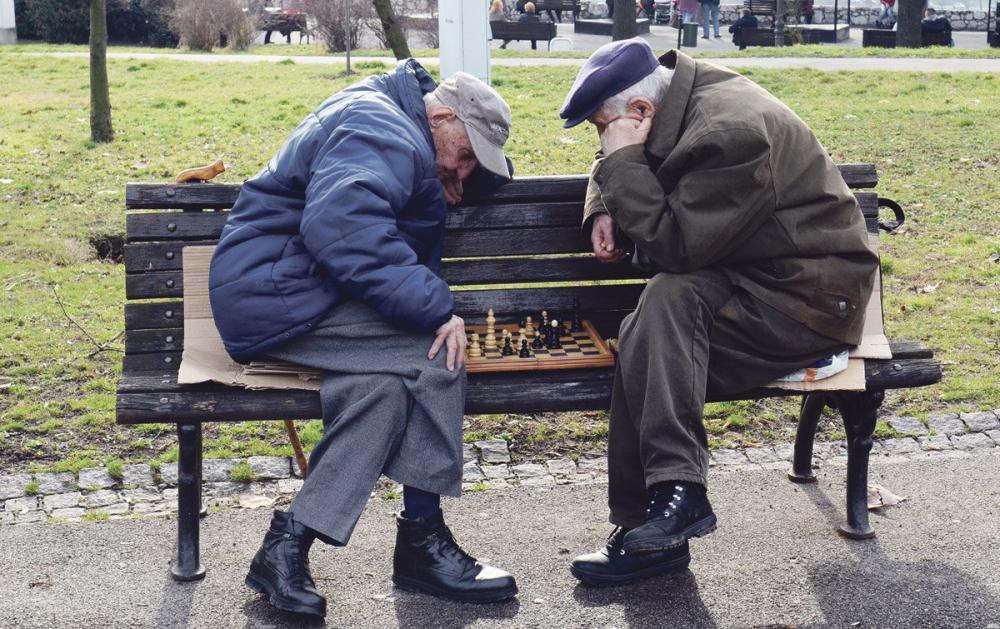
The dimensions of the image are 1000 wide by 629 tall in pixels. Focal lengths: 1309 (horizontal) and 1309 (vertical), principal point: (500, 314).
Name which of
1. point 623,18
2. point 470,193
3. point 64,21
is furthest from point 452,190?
point 64,21

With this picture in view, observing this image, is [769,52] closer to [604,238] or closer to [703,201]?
[604,238]

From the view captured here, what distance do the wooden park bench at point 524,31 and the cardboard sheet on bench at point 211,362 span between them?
2175 centimetres

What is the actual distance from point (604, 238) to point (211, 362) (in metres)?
1.34

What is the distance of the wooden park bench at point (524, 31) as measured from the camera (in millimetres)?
25562

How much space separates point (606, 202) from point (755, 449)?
161cm

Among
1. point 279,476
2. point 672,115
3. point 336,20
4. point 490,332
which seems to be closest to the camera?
point 672,115

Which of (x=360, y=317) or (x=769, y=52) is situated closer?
(x=360, y=317)

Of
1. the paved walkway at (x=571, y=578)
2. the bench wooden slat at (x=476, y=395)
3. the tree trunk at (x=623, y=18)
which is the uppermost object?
the tree trunk at (x=623, y=18)

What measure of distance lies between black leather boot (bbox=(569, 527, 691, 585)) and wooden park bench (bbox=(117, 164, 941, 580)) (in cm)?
45

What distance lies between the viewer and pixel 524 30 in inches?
1008

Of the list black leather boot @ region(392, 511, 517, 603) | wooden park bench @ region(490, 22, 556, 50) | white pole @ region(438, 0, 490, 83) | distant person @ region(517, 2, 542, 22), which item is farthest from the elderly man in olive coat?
distant person @ region(517, 2, 542, 22)

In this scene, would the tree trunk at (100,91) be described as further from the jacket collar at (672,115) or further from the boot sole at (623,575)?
the boot sole at (623,575)

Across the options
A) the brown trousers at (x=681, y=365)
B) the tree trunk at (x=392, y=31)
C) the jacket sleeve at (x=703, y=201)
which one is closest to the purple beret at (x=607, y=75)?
the jacket sleeve at (x=703, y=201)

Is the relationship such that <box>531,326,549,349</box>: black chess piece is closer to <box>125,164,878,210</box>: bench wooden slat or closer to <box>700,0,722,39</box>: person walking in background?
<box>125,164,878,210</box>: bench wooden slat
